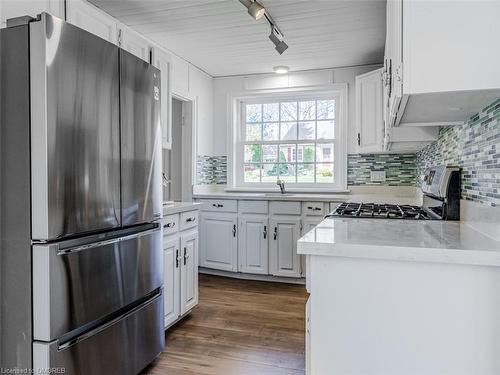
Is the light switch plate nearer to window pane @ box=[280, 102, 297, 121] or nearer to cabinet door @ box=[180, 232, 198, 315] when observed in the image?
window pane @ box=[280, 102, 297, 121]

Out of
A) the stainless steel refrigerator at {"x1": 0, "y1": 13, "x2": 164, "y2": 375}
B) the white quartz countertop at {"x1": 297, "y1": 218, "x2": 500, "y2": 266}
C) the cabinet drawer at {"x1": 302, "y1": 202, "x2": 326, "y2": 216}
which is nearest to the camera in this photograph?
the white quartz countertop at {"x1": 297, "y1": 218, "x2": 500, "y2": 266}

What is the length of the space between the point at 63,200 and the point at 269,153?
3145 mm

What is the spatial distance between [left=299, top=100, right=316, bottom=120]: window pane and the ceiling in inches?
16.7

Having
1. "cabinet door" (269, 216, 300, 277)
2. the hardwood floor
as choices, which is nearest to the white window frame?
"cabinet door" (269, 216, 300, 277)

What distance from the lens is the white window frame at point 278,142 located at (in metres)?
4.04

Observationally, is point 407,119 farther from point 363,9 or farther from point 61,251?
point 61,251

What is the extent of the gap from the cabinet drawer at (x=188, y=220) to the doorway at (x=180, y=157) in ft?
4.00

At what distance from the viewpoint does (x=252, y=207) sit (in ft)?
12.4

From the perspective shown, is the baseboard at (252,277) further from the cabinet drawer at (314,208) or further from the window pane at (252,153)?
the window pane at (252,153)

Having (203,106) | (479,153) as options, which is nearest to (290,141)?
(203,106)

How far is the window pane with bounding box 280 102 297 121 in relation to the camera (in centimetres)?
431

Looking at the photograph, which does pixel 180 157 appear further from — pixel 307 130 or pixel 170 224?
pixel 170 224

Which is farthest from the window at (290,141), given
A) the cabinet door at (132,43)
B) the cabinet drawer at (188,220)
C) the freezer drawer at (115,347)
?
the freezer drawer at (115,347)

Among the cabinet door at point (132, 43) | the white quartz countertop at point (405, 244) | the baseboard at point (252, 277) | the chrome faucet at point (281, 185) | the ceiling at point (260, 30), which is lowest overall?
the baseboard at point (252, 277)
